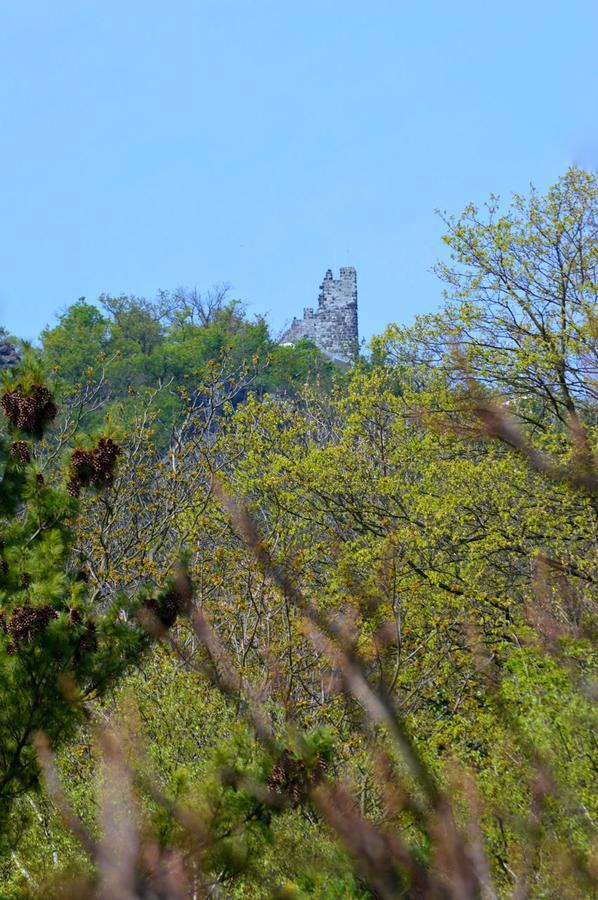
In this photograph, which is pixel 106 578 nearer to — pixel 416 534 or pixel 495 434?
pixel 416 534

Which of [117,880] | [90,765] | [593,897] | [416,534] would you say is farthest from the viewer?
[416,534]

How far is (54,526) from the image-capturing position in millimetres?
8078

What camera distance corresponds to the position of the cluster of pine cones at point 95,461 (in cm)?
777

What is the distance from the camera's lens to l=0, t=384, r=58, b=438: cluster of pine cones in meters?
7.61

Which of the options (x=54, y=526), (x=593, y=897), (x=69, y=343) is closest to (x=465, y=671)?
(x=54, y=526)

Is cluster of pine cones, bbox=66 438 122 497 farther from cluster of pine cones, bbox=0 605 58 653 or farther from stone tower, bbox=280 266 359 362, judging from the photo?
stone tower, bbox=280 266 359 362

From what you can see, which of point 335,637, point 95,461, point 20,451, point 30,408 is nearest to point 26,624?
point 95,461

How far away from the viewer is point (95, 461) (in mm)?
7773

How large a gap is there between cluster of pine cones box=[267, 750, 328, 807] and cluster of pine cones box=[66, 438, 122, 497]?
2288mm

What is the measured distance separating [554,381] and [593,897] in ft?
36.4

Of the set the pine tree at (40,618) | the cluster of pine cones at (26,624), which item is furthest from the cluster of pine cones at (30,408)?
the cluster of pine cones at (26,624)

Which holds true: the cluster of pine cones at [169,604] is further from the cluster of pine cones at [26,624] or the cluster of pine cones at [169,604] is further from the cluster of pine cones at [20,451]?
the cluster of pine cones at [20,451]

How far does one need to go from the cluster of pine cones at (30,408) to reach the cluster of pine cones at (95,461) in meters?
0.30

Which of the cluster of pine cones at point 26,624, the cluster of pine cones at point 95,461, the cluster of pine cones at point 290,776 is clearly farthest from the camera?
the cluster of pine cones at point 95,461
